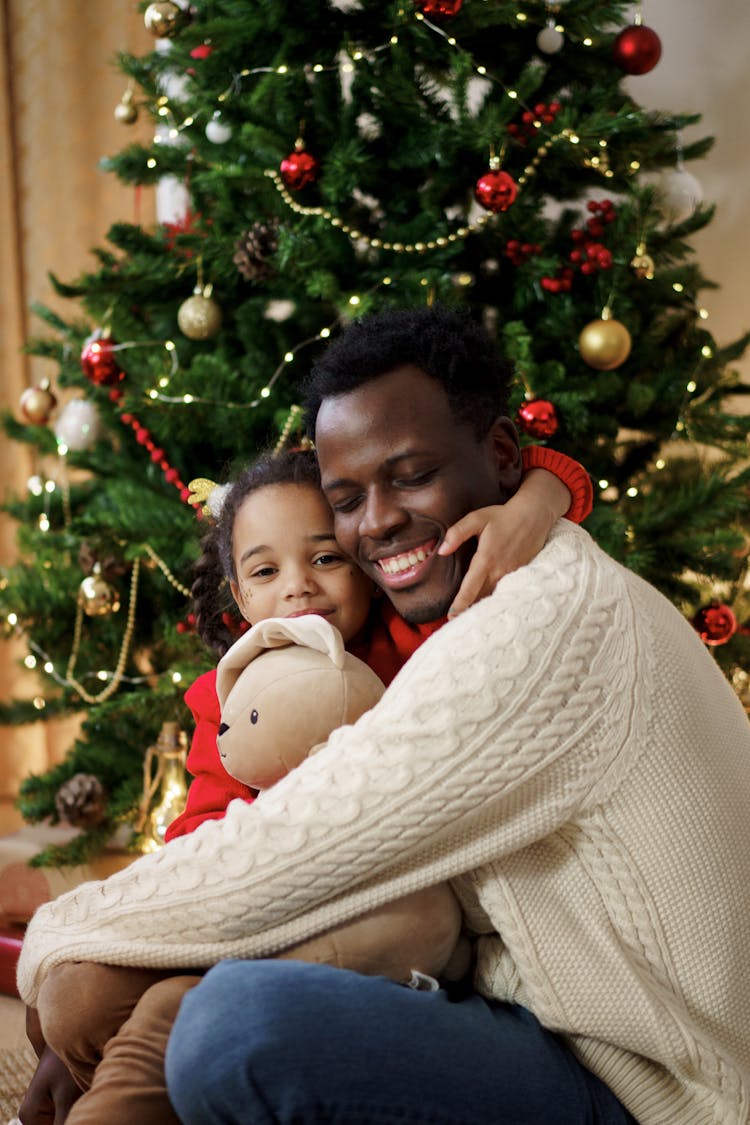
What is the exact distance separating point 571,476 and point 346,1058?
734mm

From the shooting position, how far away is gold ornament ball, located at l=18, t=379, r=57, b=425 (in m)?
2.48

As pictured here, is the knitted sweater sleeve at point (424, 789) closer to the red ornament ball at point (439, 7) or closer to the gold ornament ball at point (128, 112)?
the red ornament ball at point (439, 7)

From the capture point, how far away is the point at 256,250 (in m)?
2.09

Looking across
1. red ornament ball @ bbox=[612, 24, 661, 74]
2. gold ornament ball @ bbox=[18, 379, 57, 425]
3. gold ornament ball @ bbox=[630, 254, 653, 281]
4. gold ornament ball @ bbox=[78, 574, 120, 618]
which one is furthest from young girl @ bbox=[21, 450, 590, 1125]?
red ornament ball @ bbox=[612, 24, 661, 74]

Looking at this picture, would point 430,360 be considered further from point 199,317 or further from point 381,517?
point 199,317

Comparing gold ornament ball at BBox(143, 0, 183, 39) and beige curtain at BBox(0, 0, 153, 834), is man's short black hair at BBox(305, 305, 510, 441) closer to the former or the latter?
gold ornament ball at BBox(143, 0, 183, 39)

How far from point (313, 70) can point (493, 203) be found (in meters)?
0.44

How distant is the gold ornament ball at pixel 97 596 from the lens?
2.25m

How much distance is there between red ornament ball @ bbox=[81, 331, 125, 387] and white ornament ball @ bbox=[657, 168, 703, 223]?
1.18 metres

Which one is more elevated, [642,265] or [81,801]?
[642,265]

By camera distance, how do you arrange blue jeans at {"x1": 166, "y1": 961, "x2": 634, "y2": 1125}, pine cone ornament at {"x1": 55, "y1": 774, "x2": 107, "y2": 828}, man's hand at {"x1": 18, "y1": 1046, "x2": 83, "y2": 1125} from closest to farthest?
blue jeans at {"x1": 166, "y1": 961, "x2": 634, "y2": 1125} < man's hand at {"x1": 18, "y1": 1046, "x2": 83, "y2": 1125} < pine cone ornament at {"x1": 55, "y1": 774, "x2": 107, "y2": 828}

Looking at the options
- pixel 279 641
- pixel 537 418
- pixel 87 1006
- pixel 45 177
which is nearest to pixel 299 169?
pixel 537 418

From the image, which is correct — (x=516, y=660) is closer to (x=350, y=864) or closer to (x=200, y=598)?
(x=350, y=864)

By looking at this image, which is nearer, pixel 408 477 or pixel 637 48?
pixel 408 477
